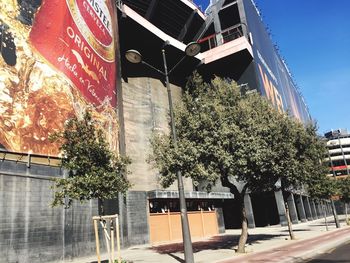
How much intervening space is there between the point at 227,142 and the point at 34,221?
10.8 meters

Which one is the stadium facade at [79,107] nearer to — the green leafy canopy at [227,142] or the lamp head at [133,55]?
the lamp head at [133,55]

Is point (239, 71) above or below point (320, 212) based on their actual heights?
above

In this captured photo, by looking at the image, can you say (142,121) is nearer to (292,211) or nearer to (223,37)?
(223,37)

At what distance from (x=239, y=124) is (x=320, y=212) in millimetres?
62886

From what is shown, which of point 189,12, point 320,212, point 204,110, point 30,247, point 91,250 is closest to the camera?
point 30,247

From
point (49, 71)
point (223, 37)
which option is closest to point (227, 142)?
point (49, 71)

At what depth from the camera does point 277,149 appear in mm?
18719

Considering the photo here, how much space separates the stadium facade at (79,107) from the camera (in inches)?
670

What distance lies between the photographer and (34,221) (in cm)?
1738

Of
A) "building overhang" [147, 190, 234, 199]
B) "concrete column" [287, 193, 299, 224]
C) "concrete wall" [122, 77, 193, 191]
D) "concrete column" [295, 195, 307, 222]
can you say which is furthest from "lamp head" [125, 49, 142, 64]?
"concrete column" [295, 195, 307, 222]

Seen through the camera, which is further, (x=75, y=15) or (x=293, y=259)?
(x=75, y=15)

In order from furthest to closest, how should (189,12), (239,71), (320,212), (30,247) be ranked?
(320,212), (239,71), (189,12), (30,247)

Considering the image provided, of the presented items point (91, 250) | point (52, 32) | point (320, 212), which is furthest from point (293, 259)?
point (320, 212)

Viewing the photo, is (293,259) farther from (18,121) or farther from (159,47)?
(159,47)
